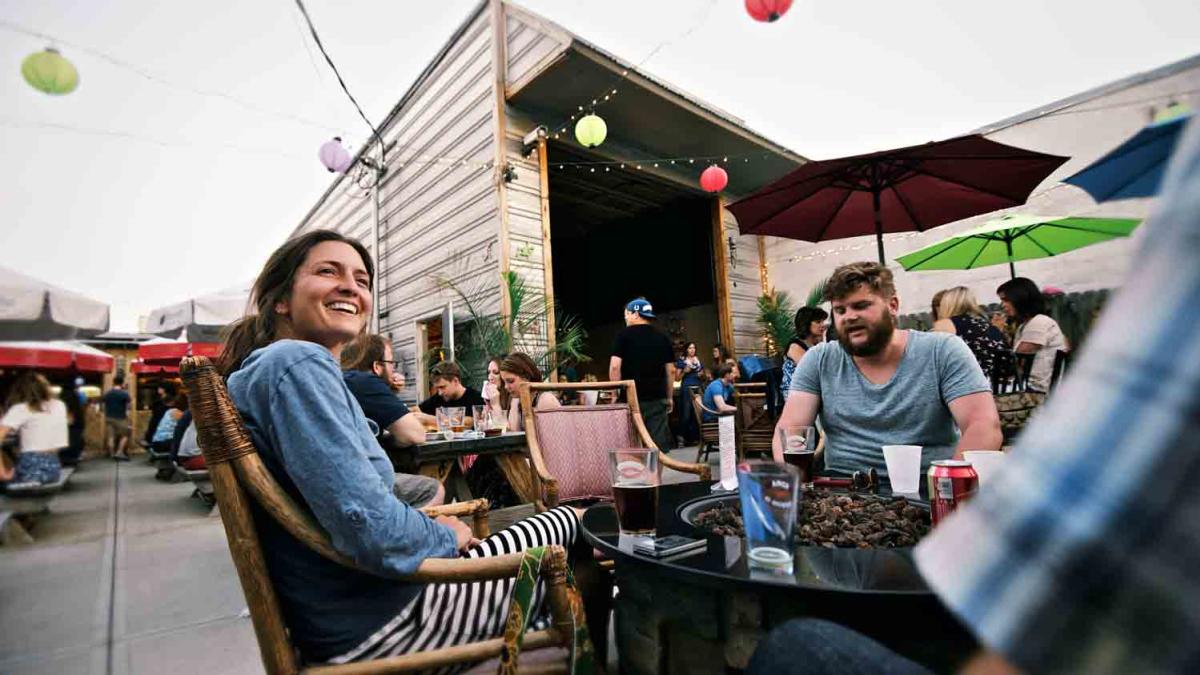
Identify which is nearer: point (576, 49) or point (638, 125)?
point (576, 49)

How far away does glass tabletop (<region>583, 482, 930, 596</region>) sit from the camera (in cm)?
82

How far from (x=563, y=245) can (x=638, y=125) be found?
22.0ft

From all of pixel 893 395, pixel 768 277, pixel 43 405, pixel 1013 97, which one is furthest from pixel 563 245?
pixel 43 405

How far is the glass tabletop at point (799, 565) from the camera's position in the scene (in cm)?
82

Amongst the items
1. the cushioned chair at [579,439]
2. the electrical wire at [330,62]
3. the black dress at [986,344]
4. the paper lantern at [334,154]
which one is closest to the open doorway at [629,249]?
the electrical wire at [330,62]

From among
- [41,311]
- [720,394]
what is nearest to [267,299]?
[41,311]

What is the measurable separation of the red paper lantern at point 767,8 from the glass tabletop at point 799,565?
4062mm

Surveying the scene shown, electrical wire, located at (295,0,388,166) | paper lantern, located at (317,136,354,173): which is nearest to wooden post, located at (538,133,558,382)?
electrical wire, located at (295,0,388,166)

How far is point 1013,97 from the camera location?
629 cm

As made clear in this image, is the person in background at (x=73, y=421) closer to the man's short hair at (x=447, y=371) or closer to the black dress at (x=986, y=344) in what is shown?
the man's short hair at (x=447, y=371)

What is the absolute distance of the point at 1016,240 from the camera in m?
5.64

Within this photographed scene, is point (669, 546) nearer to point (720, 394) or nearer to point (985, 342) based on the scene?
point (985, 342)

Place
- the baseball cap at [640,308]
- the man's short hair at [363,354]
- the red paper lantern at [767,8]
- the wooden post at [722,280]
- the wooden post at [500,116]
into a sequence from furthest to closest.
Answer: the wooden post at [722,280]
the wooden post at [500,116]
the baseball cap at [640,308]
the red paper lantern at [767,8]
the man's short hair at [363,354]

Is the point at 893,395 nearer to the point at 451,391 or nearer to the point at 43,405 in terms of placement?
the point at 43,405
